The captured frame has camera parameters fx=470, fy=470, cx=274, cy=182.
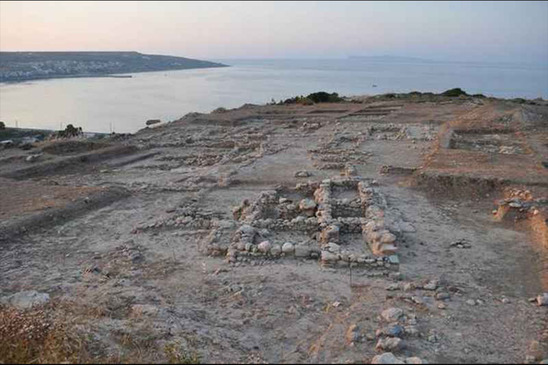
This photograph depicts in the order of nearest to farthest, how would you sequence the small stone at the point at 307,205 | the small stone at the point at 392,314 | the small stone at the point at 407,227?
the small stone at the point at 392,314
the small stone at the point at 407,227
the small stone at the point at 307,205

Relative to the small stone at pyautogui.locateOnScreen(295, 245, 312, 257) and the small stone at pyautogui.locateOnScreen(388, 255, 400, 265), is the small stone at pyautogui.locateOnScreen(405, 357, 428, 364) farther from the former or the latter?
the small stone at pyautogui.locateOnScreen(295, 245, 312, 257)

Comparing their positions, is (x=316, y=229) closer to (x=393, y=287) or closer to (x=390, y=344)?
(x=393, y=287)

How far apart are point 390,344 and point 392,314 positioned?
74 cm

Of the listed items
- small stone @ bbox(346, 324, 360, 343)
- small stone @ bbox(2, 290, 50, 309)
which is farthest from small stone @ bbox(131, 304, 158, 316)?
small stone @ bbox(346, 324, 360, 343)

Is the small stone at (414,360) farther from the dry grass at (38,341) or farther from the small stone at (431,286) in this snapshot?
the dry grass at (38,341)

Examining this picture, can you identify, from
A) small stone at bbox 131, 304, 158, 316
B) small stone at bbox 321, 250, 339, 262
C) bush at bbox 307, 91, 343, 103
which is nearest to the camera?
small stone at bbox 131, 304, 158, 316

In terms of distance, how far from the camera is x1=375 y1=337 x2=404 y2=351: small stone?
518cm

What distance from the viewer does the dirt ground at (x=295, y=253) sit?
5.51m

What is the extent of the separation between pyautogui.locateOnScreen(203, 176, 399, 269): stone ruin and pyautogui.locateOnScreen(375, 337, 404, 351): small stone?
7.51ft

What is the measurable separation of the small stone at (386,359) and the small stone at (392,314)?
102 centimetres

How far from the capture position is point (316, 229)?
9383 mm

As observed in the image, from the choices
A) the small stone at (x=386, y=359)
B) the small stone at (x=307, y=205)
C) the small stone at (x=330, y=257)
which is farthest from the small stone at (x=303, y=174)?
the small stone at (x=386, y=359)

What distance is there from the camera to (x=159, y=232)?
980 centimetres

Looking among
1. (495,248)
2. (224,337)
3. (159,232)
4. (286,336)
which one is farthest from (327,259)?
(159,232)
